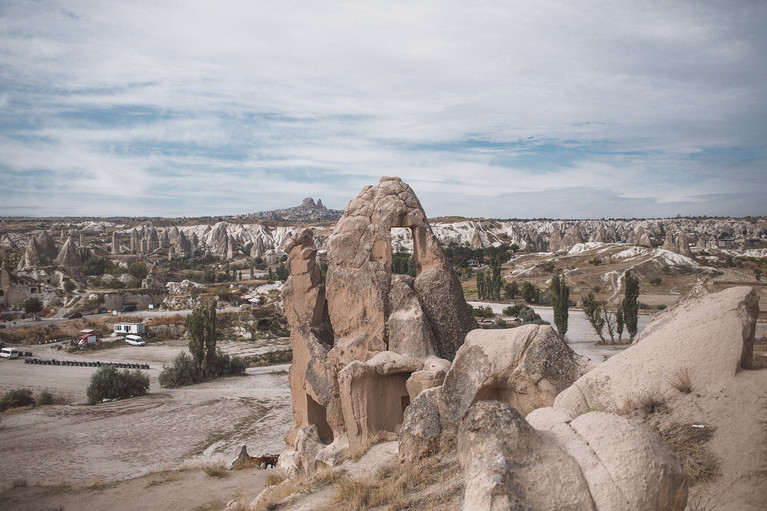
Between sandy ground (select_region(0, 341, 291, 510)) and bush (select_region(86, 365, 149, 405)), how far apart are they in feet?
2.84

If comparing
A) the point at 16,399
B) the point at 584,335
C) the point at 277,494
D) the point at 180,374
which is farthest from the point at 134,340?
the point at 277,494

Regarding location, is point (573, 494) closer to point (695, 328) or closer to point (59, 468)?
point (695, 328)

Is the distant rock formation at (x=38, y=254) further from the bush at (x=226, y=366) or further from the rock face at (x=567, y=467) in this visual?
the rock face at (x=567, y=467)

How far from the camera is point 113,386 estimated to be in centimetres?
2583

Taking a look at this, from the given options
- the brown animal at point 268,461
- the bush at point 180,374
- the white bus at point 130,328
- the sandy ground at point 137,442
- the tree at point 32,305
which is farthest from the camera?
the tree at point 32,305

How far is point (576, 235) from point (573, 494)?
10179 cm

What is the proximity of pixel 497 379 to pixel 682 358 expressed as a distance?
8.90ft

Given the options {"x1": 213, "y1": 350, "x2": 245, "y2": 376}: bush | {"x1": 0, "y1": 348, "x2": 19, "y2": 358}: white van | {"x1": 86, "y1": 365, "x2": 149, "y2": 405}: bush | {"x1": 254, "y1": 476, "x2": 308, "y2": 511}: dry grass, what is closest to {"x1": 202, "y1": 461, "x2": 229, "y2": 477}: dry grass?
{"x1": 254, "y1": 476, "x2": 308, "y2": 511}: dry grass

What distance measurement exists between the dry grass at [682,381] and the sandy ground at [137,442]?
10.2 metres

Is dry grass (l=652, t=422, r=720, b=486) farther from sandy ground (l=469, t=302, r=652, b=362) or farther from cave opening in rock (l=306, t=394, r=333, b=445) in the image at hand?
sandy ground (l=469, t=302, r=652, b=362)

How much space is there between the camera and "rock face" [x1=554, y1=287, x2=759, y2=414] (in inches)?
223

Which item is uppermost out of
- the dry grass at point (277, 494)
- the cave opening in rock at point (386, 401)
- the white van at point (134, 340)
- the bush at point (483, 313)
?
the cave opening in rock at point (386, 401)

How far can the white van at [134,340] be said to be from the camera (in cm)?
4291

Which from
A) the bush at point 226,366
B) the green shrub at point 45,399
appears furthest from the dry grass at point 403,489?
the bush at point 226,366
